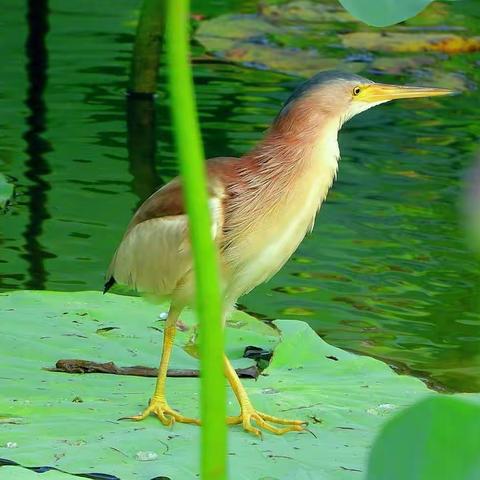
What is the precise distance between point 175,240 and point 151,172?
3243mm

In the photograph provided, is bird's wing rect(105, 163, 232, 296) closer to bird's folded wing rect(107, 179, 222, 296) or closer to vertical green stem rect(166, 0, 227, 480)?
bird's folded wing rect(107, 179, 222, 296)

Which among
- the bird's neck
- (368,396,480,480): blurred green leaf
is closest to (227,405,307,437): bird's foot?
the bird's neck

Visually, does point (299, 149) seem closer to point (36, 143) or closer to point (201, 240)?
point (201, 240)

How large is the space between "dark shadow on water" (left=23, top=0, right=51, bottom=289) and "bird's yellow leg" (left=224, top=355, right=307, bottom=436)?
1.83m

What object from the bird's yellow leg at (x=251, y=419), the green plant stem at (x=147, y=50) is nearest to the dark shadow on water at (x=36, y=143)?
the green plant stem at (x=147, y=50)

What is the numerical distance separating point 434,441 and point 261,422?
7.21 feet

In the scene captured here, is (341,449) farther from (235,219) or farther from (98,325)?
(98,325)

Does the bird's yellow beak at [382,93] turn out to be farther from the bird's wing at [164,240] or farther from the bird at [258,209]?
the bird's wing at [164,240]

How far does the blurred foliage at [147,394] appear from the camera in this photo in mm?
2947

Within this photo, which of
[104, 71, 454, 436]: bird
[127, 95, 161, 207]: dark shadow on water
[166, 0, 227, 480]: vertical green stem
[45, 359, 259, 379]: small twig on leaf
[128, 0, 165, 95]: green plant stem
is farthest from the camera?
[128, 0, 165, 95]: green plant stem

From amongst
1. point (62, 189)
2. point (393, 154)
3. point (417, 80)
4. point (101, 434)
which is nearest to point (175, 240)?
point (101, 434)

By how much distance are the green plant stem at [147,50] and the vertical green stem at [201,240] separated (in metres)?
6.09

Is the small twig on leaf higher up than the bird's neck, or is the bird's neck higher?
the bird's neck

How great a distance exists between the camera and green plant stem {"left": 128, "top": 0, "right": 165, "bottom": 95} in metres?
7.18
